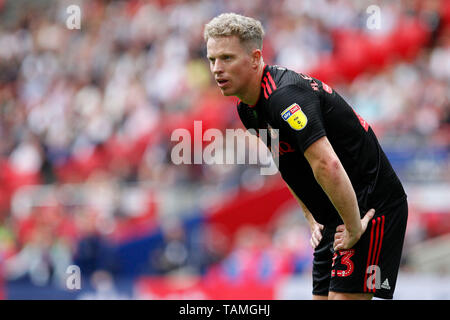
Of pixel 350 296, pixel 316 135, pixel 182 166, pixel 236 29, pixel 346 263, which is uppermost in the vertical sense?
pixel 236 29

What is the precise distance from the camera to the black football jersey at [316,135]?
414cm

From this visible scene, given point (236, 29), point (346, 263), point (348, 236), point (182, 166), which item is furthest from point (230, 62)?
point (182, 166)

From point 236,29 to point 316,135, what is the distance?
2.55 ft

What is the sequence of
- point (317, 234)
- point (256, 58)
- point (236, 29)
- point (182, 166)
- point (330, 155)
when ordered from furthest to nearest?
point (182, 166)
point (317, 234)
point (256, 58)
point (236, 29)
point (330, 155)

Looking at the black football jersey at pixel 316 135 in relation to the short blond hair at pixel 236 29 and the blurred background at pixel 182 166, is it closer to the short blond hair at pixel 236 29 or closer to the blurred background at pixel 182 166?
the short blond hair at pixel 236 29

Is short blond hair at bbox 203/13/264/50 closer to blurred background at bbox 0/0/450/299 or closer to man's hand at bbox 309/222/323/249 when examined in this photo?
man's hand at bbox 309/222/323/249

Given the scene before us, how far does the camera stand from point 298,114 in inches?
162

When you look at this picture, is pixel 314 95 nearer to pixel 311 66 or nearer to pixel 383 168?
pixel 383 168

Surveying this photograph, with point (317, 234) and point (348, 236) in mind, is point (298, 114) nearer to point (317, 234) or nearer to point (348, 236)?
point (348, 236)

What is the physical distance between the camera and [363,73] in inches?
570

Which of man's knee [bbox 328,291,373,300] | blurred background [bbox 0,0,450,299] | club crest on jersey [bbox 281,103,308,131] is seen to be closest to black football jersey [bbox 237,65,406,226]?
club crest on jersey [bbox 281,103,308,131]

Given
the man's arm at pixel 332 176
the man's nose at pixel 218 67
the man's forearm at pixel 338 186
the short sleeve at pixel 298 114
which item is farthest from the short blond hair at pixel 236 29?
the man's forearm at pixel 338 186
